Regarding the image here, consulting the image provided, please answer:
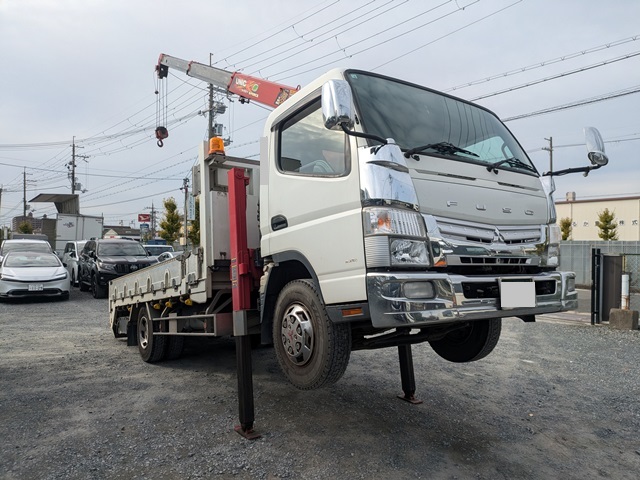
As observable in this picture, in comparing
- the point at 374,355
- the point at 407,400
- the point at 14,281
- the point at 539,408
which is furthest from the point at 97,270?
the point at 539,408

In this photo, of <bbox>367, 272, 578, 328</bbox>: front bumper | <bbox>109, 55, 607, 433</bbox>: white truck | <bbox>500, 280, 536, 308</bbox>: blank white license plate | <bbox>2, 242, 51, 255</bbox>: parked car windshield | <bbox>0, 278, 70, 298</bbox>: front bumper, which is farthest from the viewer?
<bbox>2, 242, 51, 255</bbox>: parked car windshield

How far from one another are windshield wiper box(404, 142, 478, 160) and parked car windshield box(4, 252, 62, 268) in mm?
12938

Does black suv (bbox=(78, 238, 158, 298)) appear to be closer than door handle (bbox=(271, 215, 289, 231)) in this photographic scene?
No

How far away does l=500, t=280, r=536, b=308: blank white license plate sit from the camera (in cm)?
288

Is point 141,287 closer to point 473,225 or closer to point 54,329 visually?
point 54,329

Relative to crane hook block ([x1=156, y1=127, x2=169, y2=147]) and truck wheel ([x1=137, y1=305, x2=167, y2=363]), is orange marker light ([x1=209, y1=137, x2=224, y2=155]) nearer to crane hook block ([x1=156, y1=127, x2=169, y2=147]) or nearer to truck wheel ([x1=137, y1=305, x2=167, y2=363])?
truck wheel ([x1=137, y1=305, x2=167, y2=363])

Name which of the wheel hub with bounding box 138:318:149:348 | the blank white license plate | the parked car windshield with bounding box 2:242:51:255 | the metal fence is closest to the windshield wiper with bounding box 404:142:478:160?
the blank white license plate

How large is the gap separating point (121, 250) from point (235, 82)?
623 cm

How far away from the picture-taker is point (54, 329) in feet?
27.3

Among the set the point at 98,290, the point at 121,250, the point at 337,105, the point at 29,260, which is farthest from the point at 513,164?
the point at 29,260

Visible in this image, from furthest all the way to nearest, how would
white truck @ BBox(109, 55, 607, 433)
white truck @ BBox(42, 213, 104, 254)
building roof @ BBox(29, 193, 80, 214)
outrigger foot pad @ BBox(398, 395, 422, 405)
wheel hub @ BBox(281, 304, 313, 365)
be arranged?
building roof @ BBox(29, 193, 80, 214) < white truck @ BBox(42, 213, 104, 254) < outrigger foot pad @ BBox(398, 395, 422, 405) < wheel hub @ BBox(281, 304, 313, 365) < white truck @ BBox(109, 55, 607, 433)

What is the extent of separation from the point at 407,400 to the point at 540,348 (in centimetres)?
350

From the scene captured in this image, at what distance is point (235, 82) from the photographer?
14430mm

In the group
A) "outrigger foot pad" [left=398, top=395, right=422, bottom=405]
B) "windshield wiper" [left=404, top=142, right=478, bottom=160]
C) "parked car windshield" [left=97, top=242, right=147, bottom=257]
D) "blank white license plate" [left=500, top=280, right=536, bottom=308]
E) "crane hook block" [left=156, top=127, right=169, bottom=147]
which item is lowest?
"outrigger foot pad" [left=398, top=395, right=422, bottom=405]
